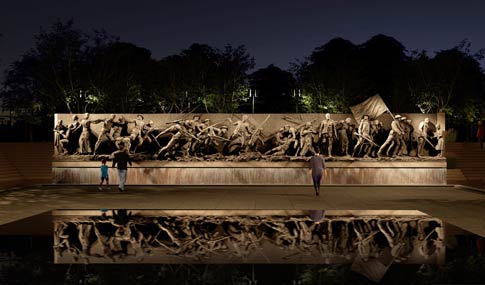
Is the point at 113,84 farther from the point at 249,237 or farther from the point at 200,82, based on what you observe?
the point at 249,237

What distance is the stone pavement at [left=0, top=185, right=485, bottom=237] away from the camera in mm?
15188

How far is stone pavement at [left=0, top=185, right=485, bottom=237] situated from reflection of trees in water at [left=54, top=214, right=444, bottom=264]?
1806mm

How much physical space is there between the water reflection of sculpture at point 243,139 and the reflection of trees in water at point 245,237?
11375 millimetres

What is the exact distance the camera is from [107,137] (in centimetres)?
2489

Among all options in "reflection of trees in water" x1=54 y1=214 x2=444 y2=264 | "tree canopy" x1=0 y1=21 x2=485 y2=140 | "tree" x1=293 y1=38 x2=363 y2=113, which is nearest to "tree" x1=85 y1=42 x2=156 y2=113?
"tree canopy" x1=0 y1=21 x2=485 y2=140

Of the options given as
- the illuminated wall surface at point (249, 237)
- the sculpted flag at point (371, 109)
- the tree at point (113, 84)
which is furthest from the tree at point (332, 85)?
the illuminated wall surface at point (249, 237)

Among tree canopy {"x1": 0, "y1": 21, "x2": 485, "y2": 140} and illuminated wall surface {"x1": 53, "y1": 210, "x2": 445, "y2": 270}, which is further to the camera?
tree canopy {"x1": 0, "y1": 21, "x2": 485, "y2": 140}

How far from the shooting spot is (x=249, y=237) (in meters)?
10.5

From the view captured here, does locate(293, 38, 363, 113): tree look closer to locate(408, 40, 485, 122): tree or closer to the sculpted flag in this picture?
locate(408, 40, 485, 122): tree

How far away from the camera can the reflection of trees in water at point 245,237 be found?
29.4 ft

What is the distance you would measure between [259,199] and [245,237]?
7532mm

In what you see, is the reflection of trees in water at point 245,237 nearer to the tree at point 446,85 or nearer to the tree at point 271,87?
the tree at point 446,85

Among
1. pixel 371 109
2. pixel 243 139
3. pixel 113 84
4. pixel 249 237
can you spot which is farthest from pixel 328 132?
pixel 113 84

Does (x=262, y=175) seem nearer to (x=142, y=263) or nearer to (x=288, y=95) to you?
(x=142, y=263)
